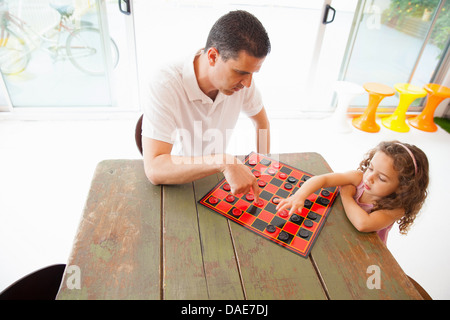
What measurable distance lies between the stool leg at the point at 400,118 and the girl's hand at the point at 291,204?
280 centimetres

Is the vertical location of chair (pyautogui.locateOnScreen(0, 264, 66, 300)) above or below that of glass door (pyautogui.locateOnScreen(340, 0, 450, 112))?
below

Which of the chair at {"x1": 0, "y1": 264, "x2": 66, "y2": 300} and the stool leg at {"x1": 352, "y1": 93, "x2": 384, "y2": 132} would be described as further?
the stool leg at {"x1": 352, "y1": 93, "x2": 384, "y2": 132}

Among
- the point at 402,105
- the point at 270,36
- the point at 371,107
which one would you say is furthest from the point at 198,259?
the point at 402,105

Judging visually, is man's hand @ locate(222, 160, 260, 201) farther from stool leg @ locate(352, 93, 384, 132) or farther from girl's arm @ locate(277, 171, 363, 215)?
stool leg @ locate(352, 93, 384, 132)

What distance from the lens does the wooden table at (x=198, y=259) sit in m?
0.83

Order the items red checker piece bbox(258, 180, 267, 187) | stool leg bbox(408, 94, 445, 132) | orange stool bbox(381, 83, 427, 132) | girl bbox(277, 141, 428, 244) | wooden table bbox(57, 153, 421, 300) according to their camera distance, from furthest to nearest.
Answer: stool leg bbox(408, 94, 445, 132) → orange stool bbox(381, 83, 427, 132) → red checker piece bbox(258, 180, 267, 187) → girl bbox(277, 141, 428, 244) → wooden table bbox(57, 153, 421, 300)

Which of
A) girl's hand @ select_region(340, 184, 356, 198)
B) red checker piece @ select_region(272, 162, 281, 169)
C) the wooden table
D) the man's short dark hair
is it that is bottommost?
the wooden table

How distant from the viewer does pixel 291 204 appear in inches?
42.5

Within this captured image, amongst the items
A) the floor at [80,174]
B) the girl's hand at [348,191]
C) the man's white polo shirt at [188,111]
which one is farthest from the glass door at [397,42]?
the girl's hand at [348,191]

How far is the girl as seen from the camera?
110 cm

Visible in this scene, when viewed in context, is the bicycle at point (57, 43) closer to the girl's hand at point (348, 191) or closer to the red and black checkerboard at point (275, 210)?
the red and black checkerboard at point (275, 210)

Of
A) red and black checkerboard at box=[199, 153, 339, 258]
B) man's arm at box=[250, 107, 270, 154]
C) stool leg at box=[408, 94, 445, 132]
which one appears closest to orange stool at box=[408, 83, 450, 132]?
stool leg at box=[408, 94, 445, 132]
